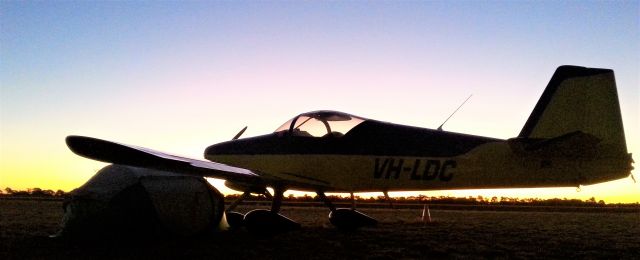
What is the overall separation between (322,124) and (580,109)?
15.4 ft

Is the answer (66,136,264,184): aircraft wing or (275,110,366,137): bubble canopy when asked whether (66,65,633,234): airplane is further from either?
(66,136,264,184): aircraft wing

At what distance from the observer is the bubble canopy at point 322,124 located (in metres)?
Result: 9.41

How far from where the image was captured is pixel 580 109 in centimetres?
934

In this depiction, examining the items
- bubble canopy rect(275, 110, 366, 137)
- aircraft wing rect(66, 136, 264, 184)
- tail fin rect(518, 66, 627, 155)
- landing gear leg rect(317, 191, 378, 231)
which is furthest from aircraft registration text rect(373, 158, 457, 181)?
aircraft wing rect(66, 136, 264, 184)

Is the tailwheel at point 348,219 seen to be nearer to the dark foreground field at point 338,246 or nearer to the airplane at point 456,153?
the airplane at point 456,153

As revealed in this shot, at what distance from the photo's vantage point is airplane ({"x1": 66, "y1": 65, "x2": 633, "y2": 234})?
902 centimetres

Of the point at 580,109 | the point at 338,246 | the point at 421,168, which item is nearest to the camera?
the point at 338,246

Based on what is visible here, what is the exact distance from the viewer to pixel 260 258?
6195 mm

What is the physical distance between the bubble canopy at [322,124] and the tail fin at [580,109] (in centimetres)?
327

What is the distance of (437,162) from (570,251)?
8.78 ft

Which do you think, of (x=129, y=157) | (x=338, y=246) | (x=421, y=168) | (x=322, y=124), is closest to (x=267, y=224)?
(x=338, y=246)

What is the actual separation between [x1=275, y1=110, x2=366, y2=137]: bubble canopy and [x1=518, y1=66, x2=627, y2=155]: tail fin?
10.7 ft

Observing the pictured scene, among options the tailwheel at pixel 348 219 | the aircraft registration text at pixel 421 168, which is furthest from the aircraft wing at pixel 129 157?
the aircraft registration text at pixel 421 168

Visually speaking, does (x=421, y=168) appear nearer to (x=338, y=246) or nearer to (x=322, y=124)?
(x=322, y=124)
